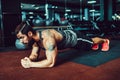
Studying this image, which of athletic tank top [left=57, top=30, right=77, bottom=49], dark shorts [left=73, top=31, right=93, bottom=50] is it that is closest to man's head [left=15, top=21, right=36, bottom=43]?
athletic tank top [left=57, top=30, right=77, bottom=49]

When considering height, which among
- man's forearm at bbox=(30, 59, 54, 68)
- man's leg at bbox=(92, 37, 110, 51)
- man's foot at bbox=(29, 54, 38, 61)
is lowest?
man's forearm at bbox=(30, 59, 54, 68)

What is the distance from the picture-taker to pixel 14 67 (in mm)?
2824

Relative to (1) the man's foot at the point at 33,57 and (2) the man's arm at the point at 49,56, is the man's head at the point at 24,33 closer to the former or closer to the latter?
(2) the man's arm at the point at 49,56

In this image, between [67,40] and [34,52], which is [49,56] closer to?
[34,52]

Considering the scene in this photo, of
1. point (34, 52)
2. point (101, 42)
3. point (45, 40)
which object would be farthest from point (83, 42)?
point (45, 40)

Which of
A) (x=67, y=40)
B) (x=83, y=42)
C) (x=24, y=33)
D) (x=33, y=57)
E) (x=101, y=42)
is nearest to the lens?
(x=24, y=33)

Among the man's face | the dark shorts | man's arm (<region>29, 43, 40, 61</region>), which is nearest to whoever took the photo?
the man's face

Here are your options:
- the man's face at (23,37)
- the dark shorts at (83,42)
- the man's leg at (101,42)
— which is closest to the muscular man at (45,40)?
the man's face at (23,37)

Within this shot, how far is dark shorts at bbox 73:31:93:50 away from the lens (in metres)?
3.52

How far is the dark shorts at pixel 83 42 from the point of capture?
3.52 metres

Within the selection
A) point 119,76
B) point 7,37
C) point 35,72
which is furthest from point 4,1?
point 119,76

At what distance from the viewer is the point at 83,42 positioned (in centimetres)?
360

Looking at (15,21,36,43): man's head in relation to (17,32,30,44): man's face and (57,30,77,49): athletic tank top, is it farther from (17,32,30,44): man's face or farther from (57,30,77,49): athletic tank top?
(57,30,77,49): athletic tank top

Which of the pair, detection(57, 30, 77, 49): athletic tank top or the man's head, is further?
detection(57, 30, 77, 49): athletic tank top
